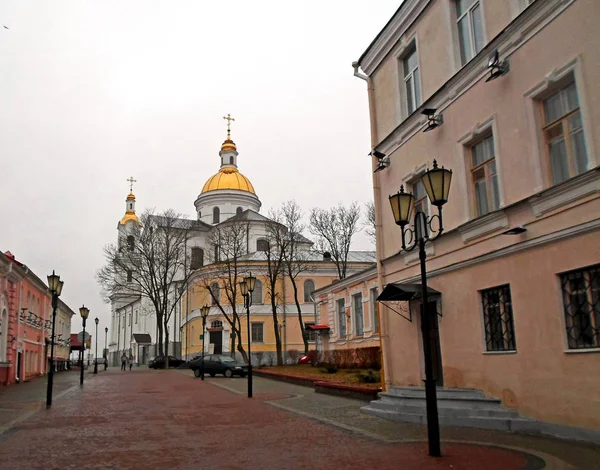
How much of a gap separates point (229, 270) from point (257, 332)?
12.7 meters

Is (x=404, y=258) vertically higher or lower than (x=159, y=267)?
lower

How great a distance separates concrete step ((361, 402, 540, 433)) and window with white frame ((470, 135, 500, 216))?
3.96 metres

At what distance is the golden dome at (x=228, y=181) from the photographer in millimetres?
68375

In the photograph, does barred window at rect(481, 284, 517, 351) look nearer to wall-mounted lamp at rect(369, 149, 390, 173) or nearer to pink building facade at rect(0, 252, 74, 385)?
wall-mounted lamp at rect(369, 149, 390, 173)

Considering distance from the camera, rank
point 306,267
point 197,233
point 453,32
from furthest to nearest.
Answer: point 197,233, point 306,267, point 453,32

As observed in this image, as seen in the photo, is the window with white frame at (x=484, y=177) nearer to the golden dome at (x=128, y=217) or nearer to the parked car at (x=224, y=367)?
the parked car at (x=224, y=367)

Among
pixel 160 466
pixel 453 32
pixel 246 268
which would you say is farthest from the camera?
pixel 246 268

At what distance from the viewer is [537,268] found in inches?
384

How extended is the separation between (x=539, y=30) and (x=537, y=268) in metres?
4.06

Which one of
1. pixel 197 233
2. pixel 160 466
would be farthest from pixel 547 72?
pixel 197 233

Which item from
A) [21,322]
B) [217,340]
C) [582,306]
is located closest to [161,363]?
[217,340]

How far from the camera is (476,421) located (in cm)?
1056

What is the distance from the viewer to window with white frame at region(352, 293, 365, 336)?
3272cm

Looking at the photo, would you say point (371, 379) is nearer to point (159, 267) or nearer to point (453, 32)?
point (453, 32)
